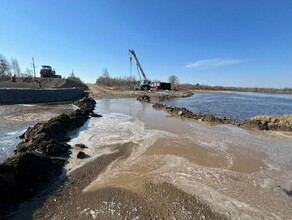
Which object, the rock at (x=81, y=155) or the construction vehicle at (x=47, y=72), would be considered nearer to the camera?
the rock at (x=81, y=155)

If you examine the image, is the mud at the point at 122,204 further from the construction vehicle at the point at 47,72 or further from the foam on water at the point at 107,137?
the construction vehicle at the point at 47,72

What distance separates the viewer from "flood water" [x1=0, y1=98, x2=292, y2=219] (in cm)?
534

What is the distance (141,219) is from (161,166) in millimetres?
3011

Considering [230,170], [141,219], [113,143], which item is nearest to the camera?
[141,219]

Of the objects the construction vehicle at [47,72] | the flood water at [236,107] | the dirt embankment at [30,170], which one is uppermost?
the construction vehicle at [47,72]

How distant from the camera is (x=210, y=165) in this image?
759 centimetres

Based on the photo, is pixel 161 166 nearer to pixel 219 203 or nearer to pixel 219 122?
pixel 219 203

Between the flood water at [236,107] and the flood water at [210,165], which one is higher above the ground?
the flood water at [210,165]

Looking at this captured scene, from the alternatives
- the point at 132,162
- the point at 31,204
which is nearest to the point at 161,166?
the point at 132,162

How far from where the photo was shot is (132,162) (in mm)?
A: 7656

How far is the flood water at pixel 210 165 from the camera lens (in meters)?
5.34

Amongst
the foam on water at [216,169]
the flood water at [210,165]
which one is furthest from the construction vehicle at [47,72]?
the foam on water at [216,169]

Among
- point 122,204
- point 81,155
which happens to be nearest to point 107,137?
point 81,155

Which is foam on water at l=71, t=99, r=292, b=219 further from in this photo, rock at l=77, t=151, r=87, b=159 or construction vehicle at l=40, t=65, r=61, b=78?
construction vehicle at l=40, t=65, r=61, b=78
